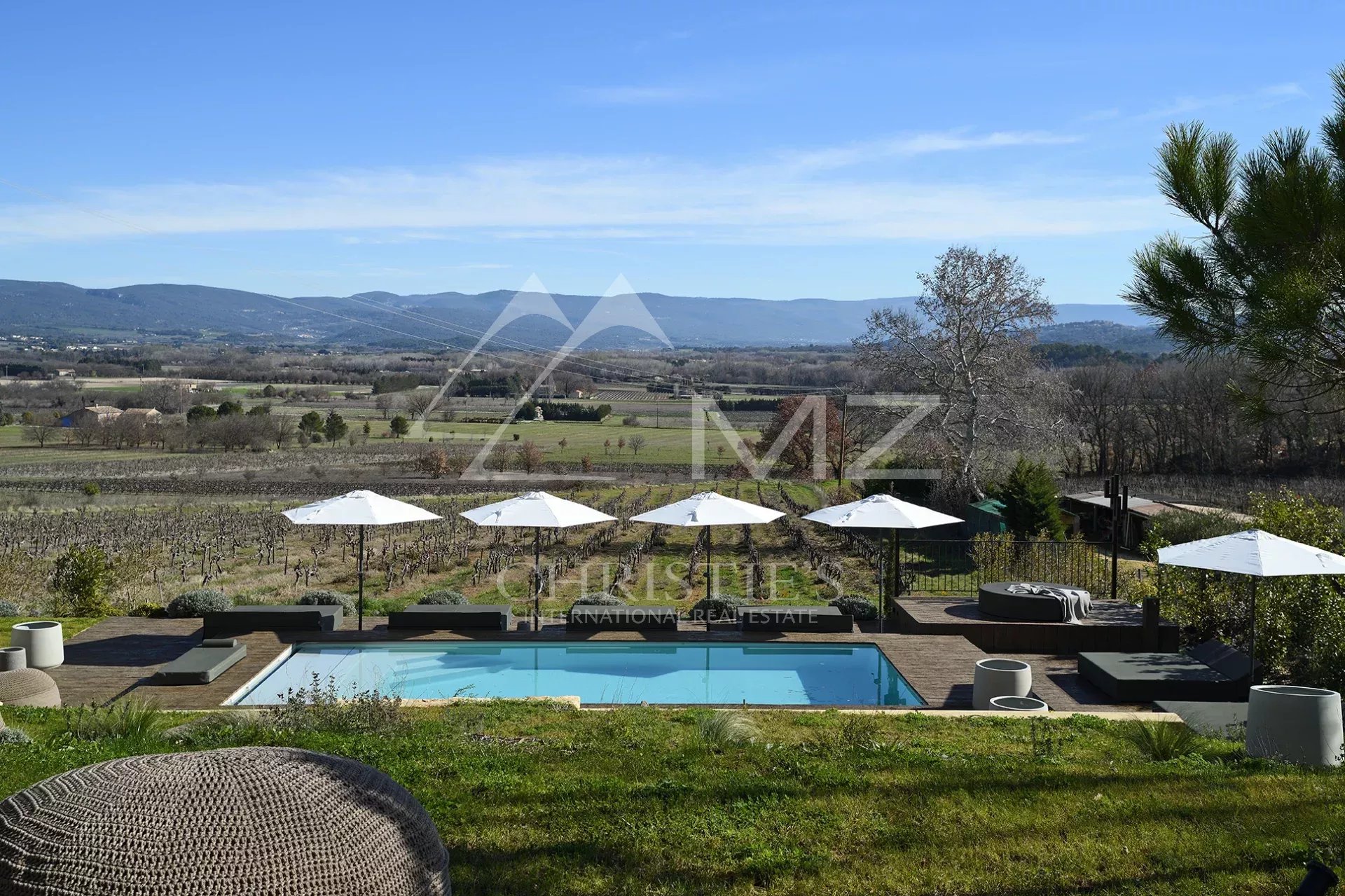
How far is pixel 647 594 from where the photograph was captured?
18.7 m

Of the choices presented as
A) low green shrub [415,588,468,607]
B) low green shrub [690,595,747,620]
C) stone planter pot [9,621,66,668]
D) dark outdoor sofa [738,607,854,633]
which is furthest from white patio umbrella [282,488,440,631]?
dark outdoor sofa [738,607,854,633]

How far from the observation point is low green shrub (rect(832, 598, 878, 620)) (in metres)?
14.0

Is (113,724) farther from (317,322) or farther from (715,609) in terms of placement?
(317,322)

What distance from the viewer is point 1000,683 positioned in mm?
9188

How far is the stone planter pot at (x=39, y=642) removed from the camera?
10398 millimetres

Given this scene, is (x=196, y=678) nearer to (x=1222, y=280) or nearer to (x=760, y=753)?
(x=760, y=753)

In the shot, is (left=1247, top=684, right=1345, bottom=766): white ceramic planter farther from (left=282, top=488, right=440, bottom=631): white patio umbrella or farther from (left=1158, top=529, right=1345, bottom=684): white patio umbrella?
(left=282, top=488, right=440, bottom=631): white patio umbrella

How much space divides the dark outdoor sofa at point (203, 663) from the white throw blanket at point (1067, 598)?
9130 millimetres

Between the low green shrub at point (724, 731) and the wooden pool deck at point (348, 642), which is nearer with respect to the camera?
the low green shrub at point (724, 731)

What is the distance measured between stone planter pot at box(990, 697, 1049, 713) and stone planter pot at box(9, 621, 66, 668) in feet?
30.6

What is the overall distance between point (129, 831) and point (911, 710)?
7.33 m

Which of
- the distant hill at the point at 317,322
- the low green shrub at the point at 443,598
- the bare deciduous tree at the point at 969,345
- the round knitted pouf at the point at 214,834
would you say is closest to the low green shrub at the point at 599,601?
the low green shrub at the point at 443,598

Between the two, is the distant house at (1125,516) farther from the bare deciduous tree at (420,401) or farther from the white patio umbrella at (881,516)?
the bare deciduous tree at (420,401)

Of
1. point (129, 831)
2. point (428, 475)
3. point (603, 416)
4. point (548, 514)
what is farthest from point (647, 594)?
point (603, 416)
